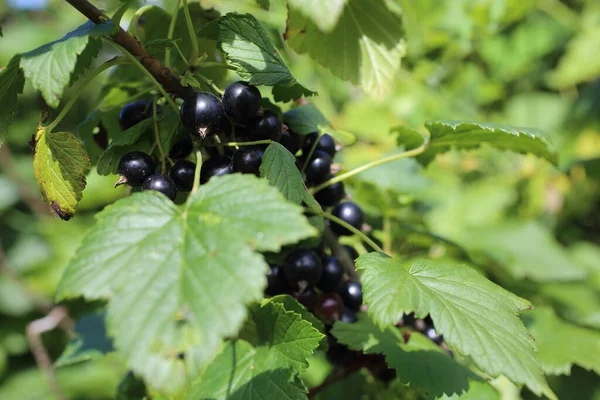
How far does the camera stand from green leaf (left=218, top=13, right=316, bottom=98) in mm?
830

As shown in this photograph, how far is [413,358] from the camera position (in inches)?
36.3

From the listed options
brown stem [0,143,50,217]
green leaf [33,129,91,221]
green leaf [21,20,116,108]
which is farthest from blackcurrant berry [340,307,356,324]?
brown stem [0,143,50,217]

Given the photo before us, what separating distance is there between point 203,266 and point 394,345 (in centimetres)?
49

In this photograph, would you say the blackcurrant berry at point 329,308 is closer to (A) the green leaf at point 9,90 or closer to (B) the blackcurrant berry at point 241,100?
(B) the blackcurrant berry at point 241,100

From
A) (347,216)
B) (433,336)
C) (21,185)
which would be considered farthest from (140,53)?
(21,185)

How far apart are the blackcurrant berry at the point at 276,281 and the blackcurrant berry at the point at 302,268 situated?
0.04 m

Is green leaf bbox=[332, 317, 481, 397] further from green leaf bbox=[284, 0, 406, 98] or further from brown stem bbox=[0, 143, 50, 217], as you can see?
brown stem bbox=[0, 143, 50, 217]

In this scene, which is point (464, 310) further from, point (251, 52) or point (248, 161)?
point (251, 52)

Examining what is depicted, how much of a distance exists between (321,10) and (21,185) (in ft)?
10.1

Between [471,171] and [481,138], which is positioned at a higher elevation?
[481,138]

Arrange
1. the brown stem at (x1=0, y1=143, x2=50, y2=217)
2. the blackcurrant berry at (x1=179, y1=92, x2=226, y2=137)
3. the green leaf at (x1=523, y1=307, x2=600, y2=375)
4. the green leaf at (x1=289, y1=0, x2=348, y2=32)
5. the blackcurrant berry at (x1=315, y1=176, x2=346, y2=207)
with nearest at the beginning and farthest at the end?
the green leaf at (x1=289, y1=0, x2=348, y2=32) < the blackcurrant berry at (x1=179, y1=92, x2=226, y2=137) < the blackcurrant berry at (x1=315, y1=176, x2=346, y2=207) < the green leaf at (x1=523, y1=307, x2=600, y2=375) < the brown stem at (x1=0, y1=143, x2=50, y2=217)

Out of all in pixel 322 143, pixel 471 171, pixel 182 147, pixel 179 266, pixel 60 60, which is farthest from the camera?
pixel 471 171

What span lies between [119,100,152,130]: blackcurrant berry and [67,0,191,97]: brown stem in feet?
0.24

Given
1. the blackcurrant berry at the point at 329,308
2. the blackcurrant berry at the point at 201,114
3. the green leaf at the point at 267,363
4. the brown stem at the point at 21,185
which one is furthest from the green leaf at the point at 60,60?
the brown stem at the point at 21,185
